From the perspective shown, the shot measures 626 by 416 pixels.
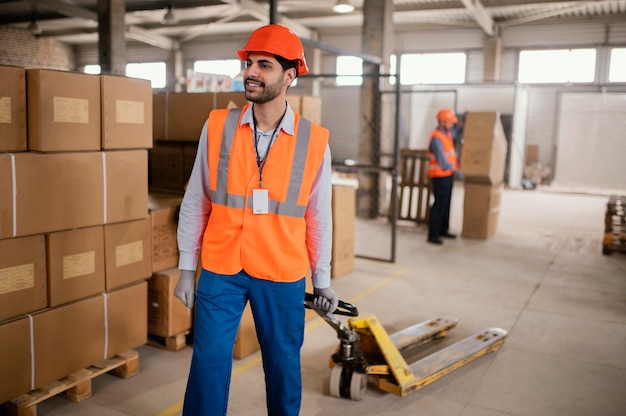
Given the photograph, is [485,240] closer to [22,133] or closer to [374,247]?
[374,247]

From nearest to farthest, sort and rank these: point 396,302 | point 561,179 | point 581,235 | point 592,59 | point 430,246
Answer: point 396,302
point 430,246
point 581,235
point 561,179
point 592,59

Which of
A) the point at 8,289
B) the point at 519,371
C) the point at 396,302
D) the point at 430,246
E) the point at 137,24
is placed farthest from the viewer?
the point at 137,24

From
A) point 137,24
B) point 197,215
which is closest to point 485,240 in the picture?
point 197,215

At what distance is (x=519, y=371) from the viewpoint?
13.4ft

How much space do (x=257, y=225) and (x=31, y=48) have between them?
76.1ft

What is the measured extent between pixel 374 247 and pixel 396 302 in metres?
2.71

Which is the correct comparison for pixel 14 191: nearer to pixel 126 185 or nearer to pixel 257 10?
pixel 126 185

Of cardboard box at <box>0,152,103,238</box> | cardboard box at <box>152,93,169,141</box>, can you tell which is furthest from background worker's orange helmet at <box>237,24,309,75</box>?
cardboard box at <box>152,93,169,141</box>

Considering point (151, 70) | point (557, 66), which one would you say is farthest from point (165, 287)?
point (151, 70)

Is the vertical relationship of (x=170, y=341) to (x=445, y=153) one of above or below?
below

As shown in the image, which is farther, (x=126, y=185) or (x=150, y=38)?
(x=150, y=38)

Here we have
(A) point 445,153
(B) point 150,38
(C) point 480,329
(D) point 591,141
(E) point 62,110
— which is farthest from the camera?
(B) point 150,38

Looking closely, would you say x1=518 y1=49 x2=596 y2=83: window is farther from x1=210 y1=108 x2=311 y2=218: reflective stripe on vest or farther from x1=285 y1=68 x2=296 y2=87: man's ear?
x1=210 y1=108 x2=311 y2=218: reflective stripe on vest

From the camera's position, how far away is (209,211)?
2730 mm
